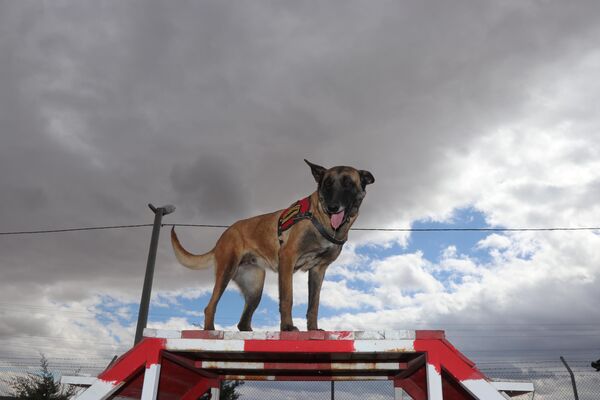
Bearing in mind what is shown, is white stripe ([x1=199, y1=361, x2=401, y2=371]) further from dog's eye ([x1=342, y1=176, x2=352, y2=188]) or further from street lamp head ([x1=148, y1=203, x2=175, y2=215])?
street lamp head ([x1=148, y1=203, x2=175, y2=215])

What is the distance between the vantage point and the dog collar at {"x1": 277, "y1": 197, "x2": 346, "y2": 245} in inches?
191

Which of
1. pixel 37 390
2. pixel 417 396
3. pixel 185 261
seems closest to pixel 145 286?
pixel 37 390

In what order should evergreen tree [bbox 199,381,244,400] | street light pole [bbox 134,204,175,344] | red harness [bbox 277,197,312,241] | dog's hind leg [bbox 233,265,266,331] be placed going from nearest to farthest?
red harness [bbox 277,197,312,241], dog's hind leg [bbox 233,265,266,331], street light pole [bbox 134,204,175,344], evergreen tree [bbox 199,381,244,400]

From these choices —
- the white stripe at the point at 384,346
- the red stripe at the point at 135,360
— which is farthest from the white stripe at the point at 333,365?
the red stripe at the point at 135,360

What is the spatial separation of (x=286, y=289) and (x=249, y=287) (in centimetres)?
116

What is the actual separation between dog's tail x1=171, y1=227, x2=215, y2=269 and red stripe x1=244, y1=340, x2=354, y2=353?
9.42 feet

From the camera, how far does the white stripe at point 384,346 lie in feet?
9.72

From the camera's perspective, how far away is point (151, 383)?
9.80ft

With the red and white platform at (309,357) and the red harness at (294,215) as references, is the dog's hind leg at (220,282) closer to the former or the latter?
the red harness at (294,215)

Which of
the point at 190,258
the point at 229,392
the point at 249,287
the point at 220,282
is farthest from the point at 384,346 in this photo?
the point at 229,392

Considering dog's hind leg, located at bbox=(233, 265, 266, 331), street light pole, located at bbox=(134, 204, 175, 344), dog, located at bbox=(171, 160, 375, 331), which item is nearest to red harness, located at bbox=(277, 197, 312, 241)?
dog, located at bbox=(171, 160, 375, 331)

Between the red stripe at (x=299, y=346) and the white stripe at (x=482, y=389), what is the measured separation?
2.33 ft

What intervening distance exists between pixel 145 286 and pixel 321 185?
363 inches

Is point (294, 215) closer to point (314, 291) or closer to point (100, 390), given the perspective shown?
point (314, 291)
